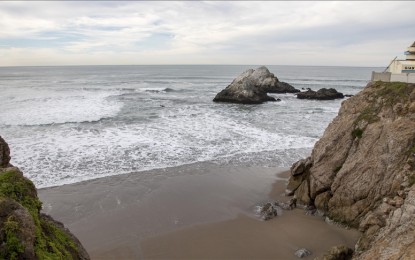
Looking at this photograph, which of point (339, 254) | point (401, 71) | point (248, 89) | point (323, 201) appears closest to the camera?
point (339, 254)

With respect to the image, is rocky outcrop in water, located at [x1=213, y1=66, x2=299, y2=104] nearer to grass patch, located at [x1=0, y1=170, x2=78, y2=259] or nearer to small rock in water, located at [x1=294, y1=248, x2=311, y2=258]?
small rock in water, located at [x1=294, y1=248, x2=311, y2=258]

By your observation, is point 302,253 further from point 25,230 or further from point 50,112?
point 50,112

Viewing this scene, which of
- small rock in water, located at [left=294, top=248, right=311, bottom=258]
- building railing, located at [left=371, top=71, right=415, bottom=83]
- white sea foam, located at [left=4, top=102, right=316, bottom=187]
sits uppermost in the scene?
building railing, located at [left=371, top=71, right=415, bottom=83]

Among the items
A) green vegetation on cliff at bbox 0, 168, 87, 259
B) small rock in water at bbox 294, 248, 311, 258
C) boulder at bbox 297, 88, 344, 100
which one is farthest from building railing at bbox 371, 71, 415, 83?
boulder at bbox 297, 88, 344, 100

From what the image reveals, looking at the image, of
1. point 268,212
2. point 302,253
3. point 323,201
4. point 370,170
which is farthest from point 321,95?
point 302,253

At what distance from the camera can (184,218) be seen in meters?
12.1

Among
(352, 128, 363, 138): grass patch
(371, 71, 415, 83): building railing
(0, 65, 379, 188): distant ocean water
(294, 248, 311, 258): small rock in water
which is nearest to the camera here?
(294, 248, 311, 258): small rock in water

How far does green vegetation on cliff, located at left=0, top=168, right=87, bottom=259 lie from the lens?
443cm

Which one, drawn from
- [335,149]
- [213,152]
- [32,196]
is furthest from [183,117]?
[32,196]

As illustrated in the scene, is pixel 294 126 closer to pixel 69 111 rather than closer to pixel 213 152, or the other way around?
pixel 213 152

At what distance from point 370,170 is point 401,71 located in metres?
6.35

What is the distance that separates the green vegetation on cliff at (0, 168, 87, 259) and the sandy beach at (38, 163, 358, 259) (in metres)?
4.36

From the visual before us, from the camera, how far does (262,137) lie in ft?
75.5

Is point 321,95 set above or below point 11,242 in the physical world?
below
